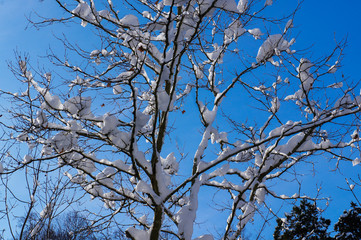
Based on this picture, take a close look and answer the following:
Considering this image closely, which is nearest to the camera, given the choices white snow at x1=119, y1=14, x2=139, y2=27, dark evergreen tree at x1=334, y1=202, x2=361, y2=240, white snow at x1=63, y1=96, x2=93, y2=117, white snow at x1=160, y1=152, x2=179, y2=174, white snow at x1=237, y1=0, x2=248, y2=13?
white snow at x1=63, y1=96, x2=93, y2=117

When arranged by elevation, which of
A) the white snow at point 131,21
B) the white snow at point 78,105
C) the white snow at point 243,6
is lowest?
the white snow at point 78,105

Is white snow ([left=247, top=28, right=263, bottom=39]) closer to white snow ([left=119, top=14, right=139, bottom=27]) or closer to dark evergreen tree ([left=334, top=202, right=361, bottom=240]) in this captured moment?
white snow ([left=119, top=14, right=139, bottom=27])

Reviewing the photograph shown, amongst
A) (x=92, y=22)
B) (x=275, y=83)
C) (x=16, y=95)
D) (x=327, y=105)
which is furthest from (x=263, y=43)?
(x=16, y=95)

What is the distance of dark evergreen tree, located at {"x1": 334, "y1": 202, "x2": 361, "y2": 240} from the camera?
14.8 m

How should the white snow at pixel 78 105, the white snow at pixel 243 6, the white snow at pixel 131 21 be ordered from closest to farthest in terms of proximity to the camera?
the white snow at pixel 78 105 < the white snow at pixel 131 21 < the white snow at pixel 243 6

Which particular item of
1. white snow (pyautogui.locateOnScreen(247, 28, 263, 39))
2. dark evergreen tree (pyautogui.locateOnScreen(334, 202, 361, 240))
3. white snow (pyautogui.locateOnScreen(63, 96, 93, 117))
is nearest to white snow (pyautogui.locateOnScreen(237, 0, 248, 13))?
white snow (pyautogui.locateOnScreen(247, 28, 263, 39))

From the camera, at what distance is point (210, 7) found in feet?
15.3

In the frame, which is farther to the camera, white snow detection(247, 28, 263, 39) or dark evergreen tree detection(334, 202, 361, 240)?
dark evergreen tree detection(334, 202, 361, 240)

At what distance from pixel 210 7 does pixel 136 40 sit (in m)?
1.21

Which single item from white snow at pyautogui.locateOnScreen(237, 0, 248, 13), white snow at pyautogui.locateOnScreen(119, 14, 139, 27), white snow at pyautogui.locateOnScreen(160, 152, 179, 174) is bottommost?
white snow at pyautogui.locateOnScreen(160, 152, 179, 174)

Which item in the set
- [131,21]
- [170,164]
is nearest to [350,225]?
[170,164]

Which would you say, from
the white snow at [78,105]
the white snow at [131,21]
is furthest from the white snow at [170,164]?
the white snow at [131,21]

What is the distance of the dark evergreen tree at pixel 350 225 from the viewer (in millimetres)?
14805

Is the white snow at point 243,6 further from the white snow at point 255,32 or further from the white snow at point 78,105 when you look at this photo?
the white snow at point 78,105
